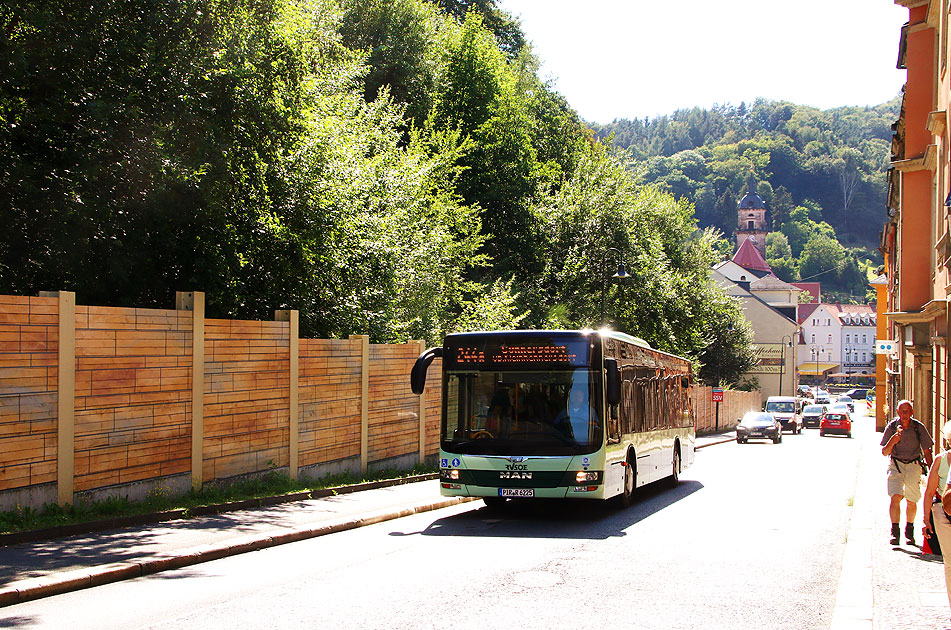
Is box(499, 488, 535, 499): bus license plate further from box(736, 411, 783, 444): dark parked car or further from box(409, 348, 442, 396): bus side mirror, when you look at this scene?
box(736, 411, 783, 444): dark parked car

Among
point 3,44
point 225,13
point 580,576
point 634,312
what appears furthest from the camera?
point 634,312

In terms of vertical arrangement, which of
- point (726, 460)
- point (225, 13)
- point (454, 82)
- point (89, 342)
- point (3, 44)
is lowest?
point (726, 460)

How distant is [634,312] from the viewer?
41.4 m

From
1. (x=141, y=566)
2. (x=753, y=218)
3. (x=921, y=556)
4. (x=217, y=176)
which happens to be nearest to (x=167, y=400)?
(x=217, y=176)

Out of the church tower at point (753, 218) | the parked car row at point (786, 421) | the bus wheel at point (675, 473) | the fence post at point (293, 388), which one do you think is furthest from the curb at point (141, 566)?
the church tower at point (753, 218)

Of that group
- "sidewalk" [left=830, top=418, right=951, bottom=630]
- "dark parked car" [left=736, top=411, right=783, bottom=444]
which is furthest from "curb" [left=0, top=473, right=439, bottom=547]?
"dark parked car" [left=736, top=411, right=783, bottom=444]

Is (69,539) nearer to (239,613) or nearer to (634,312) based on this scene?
(239,613)

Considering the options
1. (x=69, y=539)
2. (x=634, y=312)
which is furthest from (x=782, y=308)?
(x=69, y=539)

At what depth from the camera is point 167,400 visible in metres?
12.5

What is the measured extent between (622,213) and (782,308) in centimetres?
A: 7749

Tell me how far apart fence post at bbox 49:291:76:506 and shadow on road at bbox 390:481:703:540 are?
394cm

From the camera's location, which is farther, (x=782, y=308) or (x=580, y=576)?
(x=782, y=308)

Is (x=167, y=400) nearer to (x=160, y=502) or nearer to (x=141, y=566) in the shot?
(x=160, y=502)

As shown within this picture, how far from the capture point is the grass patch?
396 inches
